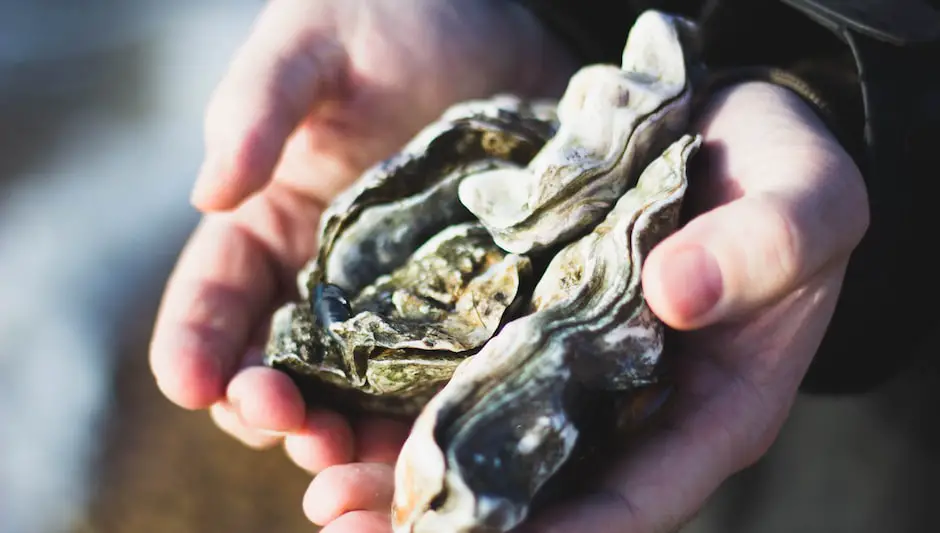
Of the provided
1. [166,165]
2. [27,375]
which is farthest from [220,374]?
[166,165]

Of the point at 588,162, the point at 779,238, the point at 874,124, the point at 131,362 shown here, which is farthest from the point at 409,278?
the point at 131,362

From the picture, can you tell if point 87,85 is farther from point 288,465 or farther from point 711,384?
point 711,384

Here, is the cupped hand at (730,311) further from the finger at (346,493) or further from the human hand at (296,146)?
the human hand at (296,146)

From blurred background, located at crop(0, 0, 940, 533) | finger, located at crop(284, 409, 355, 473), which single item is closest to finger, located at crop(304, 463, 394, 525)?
finger, located at crop(284, 409, 355, 473)

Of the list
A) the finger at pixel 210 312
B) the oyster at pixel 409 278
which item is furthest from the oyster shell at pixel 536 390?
the finger at pixel 210 312

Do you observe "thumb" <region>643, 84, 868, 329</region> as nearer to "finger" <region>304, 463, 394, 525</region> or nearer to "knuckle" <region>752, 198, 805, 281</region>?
"knuckle" <region>752, 198, 805, 281</region>

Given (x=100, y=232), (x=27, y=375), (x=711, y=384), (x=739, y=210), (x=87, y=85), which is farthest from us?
(x=87, y=85)
